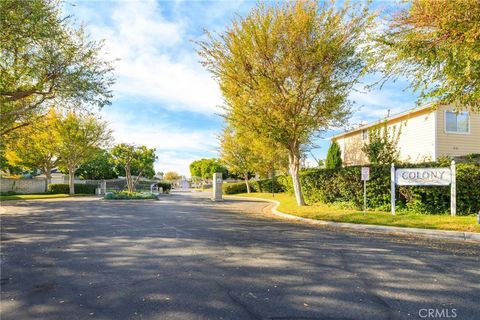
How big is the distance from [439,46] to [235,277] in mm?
10242

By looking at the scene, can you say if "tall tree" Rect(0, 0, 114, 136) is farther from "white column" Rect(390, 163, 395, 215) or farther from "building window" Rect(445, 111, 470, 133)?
"building window" Rect(445, 111, 470, 133)

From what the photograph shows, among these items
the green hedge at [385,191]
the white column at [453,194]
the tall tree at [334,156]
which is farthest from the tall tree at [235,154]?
the white column at [453,194]

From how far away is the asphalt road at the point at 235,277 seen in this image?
12.5 feet

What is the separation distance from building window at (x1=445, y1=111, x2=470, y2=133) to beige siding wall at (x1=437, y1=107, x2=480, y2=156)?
0.92 ft

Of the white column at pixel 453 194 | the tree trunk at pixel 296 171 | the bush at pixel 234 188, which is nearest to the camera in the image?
the white column at pixel 453 194

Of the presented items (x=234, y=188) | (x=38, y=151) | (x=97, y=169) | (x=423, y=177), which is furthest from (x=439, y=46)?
(x=97, y=169)

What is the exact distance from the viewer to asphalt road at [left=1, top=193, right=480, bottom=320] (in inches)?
150

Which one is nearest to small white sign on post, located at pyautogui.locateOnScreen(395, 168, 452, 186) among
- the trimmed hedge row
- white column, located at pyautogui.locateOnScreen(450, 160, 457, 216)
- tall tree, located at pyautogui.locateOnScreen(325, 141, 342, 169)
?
Answer: white column, located at pyautogui.locateOnScreen(450, 160, 457, 216)

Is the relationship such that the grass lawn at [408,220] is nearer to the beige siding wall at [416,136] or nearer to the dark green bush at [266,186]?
the beige siding wall at [416,136]

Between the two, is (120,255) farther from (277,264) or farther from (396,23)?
(396,23)

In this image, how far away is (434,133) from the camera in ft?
63.5

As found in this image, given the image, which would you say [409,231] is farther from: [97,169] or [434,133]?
[97,169]

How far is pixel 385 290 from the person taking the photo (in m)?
4.50

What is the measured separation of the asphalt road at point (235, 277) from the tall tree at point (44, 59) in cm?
813
